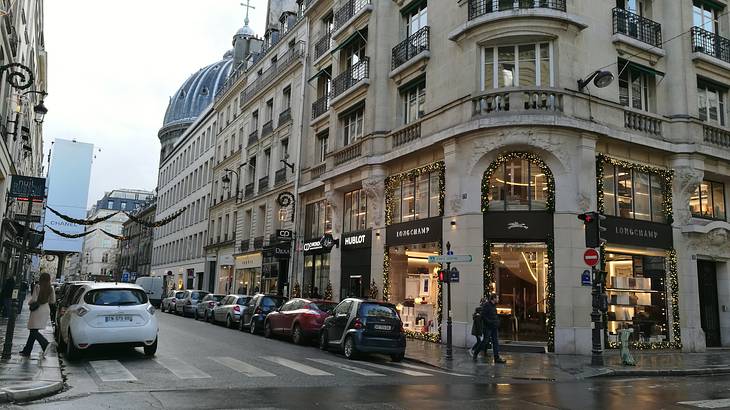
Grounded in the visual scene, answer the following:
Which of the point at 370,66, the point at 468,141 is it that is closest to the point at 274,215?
the point at 370,66

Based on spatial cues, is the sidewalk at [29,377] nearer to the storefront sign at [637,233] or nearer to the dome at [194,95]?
the storefront sign at [637,233]

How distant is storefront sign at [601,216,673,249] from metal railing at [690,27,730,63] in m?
6.93

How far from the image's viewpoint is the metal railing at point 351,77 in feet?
83.1

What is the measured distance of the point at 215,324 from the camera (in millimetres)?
27125

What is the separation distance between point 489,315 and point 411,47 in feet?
40.3

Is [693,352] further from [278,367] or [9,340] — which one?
[9,340]

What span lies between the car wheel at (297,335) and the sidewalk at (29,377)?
720cm

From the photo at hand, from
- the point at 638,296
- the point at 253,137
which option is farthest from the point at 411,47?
the point at 253,137

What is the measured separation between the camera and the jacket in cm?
1555

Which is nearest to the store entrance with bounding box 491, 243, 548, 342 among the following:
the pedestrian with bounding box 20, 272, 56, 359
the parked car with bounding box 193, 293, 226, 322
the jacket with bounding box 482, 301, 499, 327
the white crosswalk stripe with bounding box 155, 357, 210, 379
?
the jacket with bounding box 482, 301, 499, 327

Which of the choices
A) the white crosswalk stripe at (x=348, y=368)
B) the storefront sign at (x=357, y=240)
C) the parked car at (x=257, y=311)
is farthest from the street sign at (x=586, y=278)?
the parked car at (x=257, y=311)

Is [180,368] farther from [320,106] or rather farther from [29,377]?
[320,106]

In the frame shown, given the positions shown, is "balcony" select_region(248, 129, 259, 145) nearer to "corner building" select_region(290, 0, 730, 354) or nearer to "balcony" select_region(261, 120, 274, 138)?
"balcony" select_region(261, 120, 274, 138)

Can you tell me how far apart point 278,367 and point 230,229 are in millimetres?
31583
